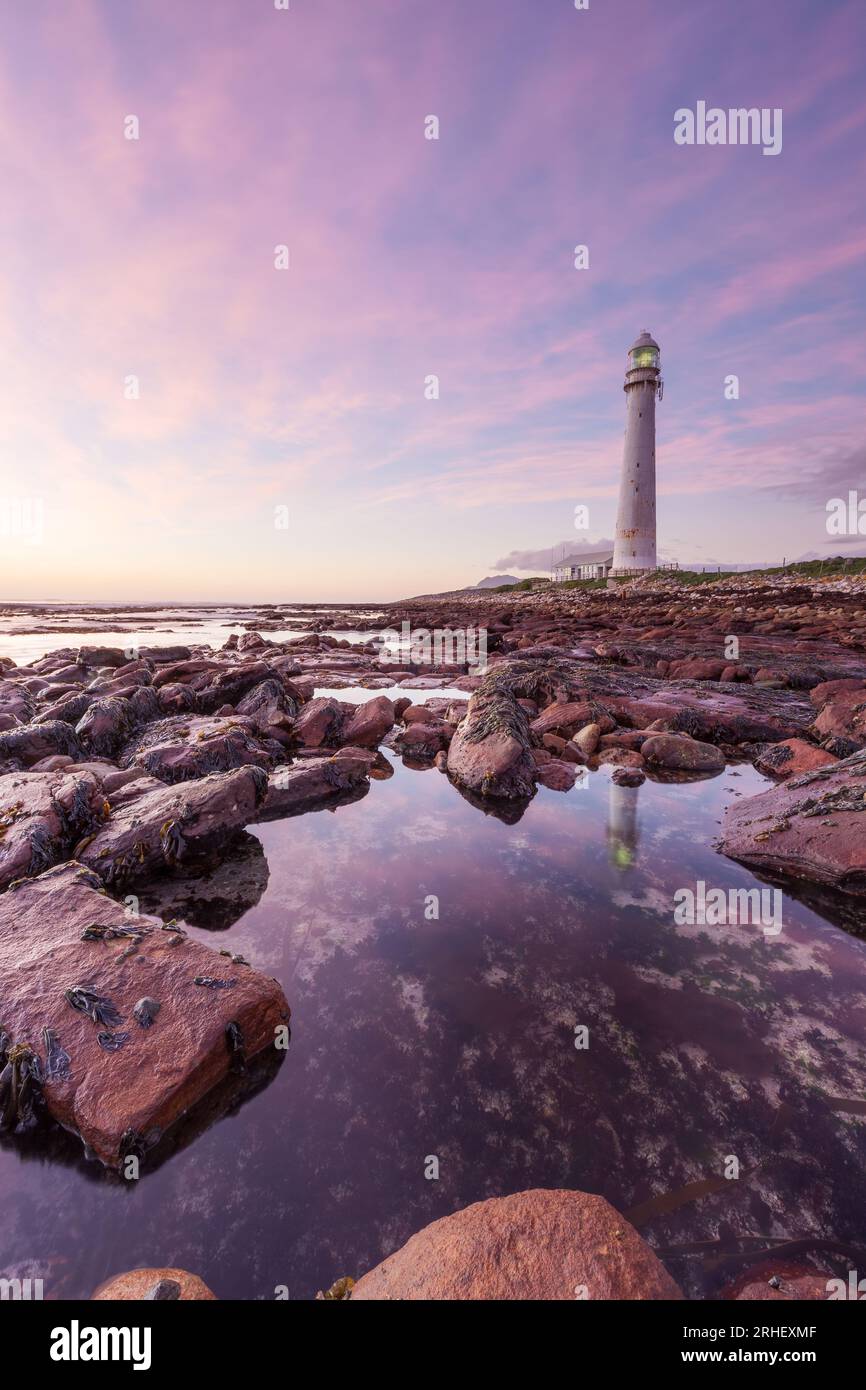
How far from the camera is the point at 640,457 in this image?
5881 centimetres

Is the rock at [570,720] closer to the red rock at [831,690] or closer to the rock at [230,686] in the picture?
the red rock at [831,690]

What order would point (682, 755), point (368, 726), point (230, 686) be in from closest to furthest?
point (682, 755) < point (368, 726) < point (230, 686)

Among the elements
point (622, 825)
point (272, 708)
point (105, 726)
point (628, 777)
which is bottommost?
point (622, 825)

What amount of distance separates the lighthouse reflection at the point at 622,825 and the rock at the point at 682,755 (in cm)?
127

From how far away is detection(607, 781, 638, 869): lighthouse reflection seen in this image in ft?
19.3

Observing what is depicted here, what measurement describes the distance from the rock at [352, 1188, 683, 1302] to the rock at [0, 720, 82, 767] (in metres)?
8.74

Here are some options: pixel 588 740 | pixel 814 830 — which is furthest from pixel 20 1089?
pixel 588 740

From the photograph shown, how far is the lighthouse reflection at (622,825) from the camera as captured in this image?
19.3 feet

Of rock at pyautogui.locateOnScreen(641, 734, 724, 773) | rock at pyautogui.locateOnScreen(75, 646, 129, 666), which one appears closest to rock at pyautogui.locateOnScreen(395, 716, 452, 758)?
rock at pyautogui.locateOnScreen(641, 734, 724, 773)

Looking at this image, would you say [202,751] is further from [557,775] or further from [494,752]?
[557,775]

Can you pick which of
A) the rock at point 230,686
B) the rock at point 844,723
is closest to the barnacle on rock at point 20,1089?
the rock at point 230,686

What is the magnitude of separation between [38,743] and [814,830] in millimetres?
10985

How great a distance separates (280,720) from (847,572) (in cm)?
5382
